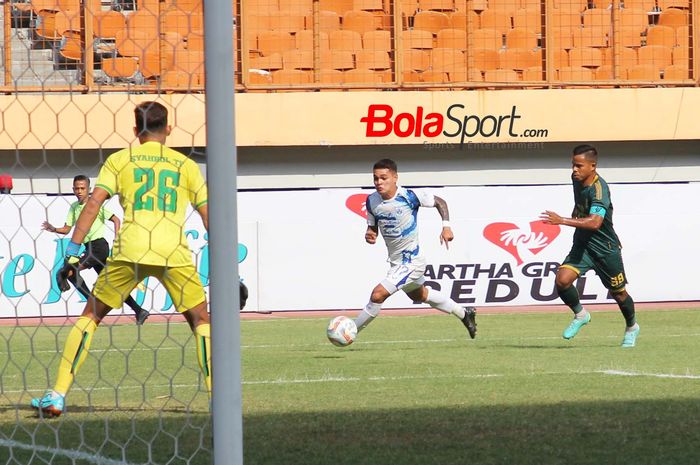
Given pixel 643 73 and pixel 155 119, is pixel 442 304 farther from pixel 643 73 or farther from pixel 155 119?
pixel 643 73

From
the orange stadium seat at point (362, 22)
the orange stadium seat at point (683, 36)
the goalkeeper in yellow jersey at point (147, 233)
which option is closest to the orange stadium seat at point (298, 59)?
the orange stadium seat at point (362, 22)

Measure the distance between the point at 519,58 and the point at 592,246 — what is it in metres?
11.1

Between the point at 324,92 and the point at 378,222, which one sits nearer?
the point at 378,222

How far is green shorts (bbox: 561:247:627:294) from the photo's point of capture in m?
12.4

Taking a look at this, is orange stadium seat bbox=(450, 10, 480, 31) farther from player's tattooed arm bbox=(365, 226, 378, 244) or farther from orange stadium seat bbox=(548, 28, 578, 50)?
player's tattooed arm bbox=(365, 226, 378, 244)

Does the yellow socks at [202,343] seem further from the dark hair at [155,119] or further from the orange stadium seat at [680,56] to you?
the orange stadium seat at [680,56]

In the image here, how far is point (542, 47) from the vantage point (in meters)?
23.0

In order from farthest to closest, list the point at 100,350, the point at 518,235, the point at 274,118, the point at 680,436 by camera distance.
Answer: the point at 274,118 → the point at 518,235 → the point at 100,350 → the point at 680,436

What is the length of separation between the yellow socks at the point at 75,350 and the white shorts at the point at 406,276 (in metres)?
5.21

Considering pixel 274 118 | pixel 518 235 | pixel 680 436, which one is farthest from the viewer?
pixel 274 118

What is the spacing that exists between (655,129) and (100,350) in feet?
42.5

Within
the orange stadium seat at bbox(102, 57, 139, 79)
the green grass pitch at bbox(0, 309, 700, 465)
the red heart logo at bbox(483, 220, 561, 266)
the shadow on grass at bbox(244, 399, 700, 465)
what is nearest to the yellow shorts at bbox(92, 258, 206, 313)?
the green grass pitch at bbox(0, 309, 700, 465)

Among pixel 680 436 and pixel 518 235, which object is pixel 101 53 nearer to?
pixel 518 235

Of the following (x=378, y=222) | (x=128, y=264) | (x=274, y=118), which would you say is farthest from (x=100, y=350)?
(x=274, y=118)
